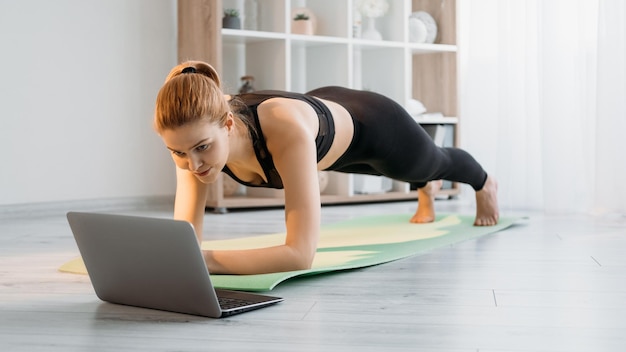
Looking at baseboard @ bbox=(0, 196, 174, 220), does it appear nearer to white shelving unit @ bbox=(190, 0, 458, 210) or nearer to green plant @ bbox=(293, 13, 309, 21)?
white shelving unit @ bbox=(190, 0, 458, 210)

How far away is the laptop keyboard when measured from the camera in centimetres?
168

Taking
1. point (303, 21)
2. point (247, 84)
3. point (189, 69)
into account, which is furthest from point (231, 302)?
point (303, 21)

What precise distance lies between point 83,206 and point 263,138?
229 cm

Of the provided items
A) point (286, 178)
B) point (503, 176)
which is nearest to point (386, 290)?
point (286, 178)

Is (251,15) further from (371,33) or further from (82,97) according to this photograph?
(82,97)

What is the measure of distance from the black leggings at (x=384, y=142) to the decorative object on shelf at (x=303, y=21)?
1.50 m

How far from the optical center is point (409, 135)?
104 inches

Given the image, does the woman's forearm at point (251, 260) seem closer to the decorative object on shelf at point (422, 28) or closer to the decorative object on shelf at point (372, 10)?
the decorative object on shelf at point (372, 10)

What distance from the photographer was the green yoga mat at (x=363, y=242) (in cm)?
195

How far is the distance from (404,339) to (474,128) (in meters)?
2.91

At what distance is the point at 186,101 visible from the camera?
5.82ft

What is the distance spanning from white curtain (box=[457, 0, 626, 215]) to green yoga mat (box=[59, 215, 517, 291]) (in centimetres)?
64

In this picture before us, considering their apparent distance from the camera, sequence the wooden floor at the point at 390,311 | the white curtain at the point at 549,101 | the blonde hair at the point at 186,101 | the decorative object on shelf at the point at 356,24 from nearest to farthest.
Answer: the wooden floor at the point at 390,311 → the blonde hair at the point at 186,101 → the white curtain at the point at 549,101 → the decorative object on shelf at the point at 356,24

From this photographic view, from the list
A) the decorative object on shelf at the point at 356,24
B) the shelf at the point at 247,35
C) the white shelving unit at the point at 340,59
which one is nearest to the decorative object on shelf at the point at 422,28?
the white shelving unit at the point at 340,59
